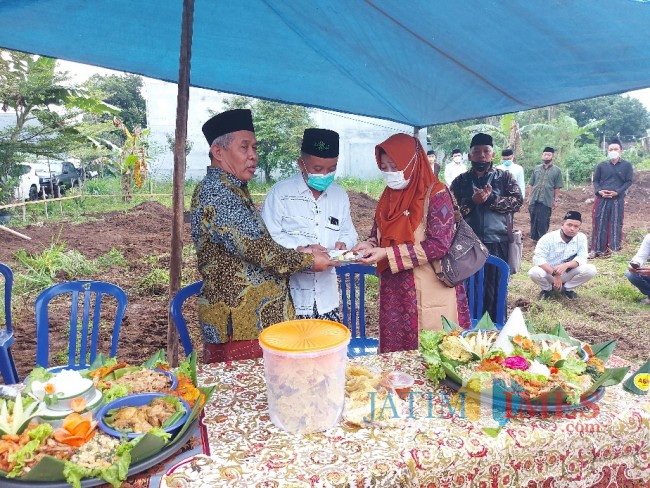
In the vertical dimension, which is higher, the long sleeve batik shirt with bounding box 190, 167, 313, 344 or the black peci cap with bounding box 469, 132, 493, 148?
the black peci cap with bounding box 469, 132, 493, 148

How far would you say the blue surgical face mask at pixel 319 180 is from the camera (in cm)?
294

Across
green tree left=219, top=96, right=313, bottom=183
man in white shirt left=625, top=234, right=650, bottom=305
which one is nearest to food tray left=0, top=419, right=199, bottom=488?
man in white shirt left=625, top=234, right=650, bottom=305

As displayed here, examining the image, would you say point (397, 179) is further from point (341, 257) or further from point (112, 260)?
point (112, 260)

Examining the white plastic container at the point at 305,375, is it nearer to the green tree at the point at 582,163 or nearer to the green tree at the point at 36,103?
the green tree at the point at 36,103

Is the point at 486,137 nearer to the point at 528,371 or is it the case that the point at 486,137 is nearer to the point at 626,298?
the point at 528,371

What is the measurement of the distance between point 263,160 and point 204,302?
49.5ft

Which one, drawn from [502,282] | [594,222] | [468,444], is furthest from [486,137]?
[594,222]

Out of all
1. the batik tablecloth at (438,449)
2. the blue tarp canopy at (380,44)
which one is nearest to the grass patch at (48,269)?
the blue tarp canopy at (380,44)

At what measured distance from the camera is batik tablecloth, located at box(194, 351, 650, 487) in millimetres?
1323

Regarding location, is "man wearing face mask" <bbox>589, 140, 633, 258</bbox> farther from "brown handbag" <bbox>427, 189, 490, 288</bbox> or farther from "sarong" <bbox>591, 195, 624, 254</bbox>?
"brown handbag" <bbox>427, 189, 490, 288</bbox>

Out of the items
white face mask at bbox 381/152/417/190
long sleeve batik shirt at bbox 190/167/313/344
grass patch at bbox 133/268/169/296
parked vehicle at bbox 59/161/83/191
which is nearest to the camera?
long sleeve batik shirt at bbox 190/167/313/344

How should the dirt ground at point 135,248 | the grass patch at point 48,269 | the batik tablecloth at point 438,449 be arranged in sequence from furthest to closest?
1. the grass patch at point 48,269
2. the dirt ground at point 135,248
3. the batik tablecloth at point 438,449

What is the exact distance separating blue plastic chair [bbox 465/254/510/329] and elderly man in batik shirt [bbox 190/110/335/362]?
163 cm

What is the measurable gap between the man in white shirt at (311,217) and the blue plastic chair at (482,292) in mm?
1202
